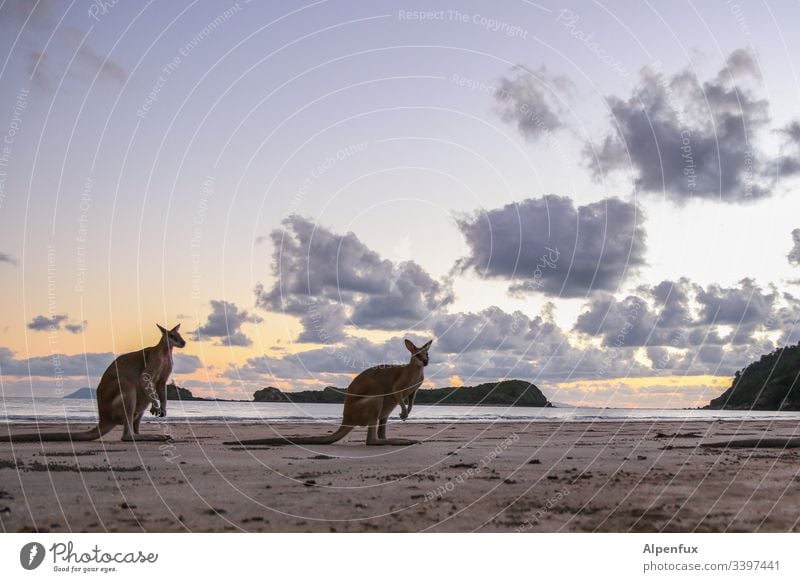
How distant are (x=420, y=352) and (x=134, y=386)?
8357 mm

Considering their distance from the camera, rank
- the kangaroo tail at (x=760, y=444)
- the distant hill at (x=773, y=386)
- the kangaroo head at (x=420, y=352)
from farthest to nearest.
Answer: the distant hill at (x=773, y=386), the kangaroo tail at (x=760, y=444), the kangaroo head at (x=420, y=352)

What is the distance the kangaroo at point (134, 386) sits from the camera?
2234 centimetres

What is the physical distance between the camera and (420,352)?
21.5m

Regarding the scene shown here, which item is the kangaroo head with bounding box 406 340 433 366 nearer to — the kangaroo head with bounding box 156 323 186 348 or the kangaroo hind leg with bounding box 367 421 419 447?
the kangaroo hind leg with bounding box 367 421 419 447

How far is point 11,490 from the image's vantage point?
46.5 feet

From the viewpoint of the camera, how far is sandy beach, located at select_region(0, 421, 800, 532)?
12.1 meters

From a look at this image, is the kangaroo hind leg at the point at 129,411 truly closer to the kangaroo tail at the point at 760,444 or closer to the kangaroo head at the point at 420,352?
the kangaroo head at the point at 420,352

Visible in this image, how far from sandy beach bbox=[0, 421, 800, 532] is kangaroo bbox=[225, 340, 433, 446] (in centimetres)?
100

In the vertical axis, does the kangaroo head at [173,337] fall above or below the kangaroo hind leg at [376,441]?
above

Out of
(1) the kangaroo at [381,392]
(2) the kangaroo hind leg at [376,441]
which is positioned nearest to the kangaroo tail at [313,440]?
(1) the kangaroo at [381,392]

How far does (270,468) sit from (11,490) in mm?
5579

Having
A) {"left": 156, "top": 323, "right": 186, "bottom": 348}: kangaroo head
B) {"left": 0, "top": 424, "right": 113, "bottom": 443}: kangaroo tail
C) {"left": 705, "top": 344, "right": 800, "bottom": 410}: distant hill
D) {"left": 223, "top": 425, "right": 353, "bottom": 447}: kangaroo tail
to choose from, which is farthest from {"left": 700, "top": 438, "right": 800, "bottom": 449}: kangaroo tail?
{"left": 705, "top": 344, "right": 800, "bottom": 410}: distant hill

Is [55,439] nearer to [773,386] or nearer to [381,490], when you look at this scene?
[381,490]

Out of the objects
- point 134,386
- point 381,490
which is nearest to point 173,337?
point 134,386
